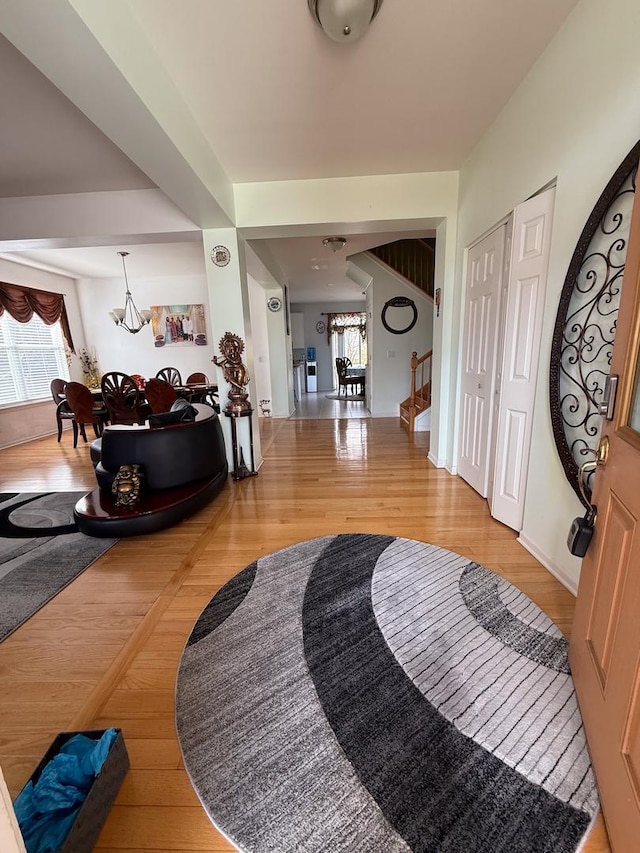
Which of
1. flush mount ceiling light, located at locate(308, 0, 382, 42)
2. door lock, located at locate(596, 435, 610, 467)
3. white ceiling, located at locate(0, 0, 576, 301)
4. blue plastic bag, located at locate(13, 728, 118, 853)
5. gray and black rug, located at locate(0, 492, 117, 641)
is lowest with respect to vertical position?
gray and black rug, located at locate(0, 492, 117, 641)

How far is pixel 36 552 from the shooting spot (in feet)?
7.34

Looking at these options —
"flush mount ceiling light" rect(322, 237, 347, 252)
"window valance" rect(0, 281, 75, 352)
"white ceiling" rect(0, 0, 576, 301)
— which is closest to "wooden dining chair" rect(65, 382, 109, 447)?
"window valance" rect(0, 281, 75, 352)

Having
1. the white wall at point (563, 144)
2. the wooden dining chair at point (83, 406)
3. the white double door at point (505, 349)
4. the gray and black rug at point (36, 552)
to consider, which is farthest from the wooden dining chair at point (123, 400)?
the white wall at point (563, 144)

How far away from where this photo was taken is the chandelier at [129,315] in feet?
17.1

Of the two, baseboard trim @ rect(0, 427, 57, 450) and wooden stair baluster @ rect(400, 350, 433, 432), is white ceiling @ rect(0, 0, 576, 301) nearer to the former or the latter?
wooden stair baluster @ rect(400, 350, 433, 432)

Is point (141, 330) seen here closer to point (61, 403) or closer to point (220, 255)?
point (61, 403)

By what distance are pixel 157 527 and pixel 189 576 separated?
0.60 m

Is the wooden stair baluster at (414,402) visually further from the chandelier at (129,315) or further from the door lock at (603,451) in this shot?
the chandelier at (129,315)

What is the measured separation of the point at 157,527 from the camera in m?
2.40

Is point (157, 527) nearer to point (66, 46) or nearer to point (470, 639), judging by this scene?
point (470, 639)

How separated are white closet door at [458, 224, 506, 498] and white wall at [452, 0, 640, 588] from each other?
321 millimetres

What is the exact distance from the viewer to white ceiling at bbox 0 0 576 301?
1485 mm

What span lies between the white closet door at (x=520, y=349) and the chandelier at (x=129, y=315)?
5158 mm

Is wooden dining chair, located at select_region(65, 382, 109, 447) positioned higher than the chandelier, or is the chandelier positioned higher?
the chandelier
